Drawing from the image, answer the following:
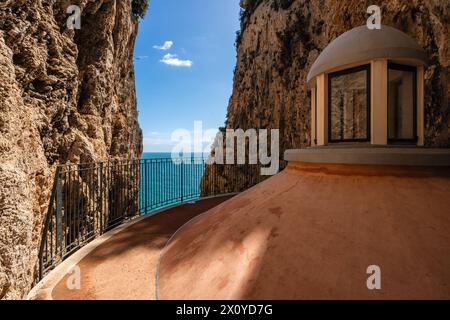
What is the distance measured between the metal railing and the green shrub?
56.1 feet

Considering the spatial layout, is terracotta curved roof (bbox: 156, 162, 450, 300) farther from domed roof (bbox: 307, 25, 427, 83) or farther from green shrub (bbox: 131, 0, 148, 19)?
green shrub (bbox: 131, 0, 148, 19)

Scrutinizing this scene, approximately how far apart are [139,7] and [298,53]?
16179 millimetres

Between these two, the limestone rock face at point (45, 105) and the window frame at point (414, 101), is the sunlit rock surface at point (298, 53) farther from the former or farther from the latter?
the limestone rock face at point (45, 105)

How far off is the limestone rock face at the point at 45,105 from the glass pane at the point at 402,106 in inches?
393

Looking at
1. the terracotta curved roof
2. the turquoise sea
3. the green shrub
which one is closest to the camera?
the terracotta curved roof

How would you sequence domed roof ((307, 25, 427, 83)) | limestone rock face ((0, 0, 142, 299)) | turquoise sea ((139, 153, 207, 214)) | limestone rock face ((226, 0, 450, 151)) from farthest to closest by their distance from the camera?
turquoise sea ((139, 153, 207, 214)), limestone rock face ((226, 0, 450, 151)), limestone rock face ((0, 0, 142, 299)), domed roof ((307, 25, 427, 83))

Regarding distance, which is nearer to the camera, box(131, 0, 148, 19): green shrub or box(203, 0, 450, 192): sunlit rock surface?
box(203, 0, 450, 192): sunlit rock surface

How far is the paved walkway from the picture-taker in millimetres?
3586

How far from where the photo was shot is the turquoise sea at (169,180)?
9211 millimetres

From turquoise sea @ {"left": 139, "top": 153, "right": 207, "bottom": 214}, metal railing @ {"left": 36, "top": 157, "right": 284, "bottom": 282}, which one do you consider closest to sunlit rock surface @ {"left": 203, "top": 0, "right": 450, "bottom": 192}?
turquoise sea @ {"left": 139, "top": 153, "right": 207, "bottom": 214}

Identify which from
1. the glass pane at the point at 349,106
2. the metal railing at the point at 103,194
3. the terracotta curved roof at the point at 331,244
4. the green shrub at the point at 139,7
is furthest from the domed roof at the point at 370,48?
the green shrub at the point at 139,7
